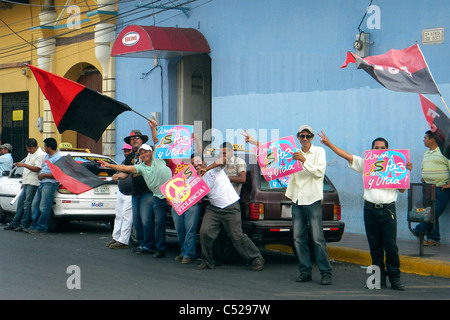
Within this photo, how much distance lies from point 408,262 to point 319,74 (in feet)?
17.5

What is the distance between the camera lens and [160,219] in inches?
438

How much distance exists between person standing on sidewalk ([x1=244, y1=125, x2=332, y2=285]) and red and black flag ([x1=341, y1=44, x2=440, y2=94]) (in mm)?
1057

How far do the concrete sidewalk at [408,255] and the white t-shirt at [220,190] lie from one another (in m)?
2.33

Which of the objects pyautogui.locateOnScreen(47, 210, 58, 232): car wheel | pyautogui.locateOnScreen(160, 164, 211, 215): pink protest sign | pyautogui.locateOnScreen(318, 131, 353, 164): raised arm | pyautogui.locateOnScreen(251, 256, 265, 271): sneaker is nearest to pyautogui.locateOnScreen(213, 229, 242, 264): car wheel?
pyautogui.locateOnScreen(251, 256, 265, 271): sneaker

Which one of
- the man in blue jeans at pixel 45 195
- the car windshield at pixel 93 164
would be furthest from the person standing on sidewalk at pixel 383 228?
the man in blue jeans at pixel 45 195

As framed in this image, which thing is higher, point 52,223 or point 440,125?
point 440,125

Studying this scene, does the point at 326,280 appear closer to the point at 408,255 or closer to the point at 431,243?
the point at 408,255

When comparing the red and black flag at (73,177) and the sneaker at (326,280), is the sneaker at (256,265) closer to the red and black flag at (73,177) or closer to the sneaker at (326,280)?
the sneaker at (326,280)

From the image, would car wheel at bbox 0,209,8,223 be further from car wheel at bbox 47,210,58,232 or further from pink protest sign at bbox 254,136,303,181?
pink protest sign at bbox 254,136,303,181

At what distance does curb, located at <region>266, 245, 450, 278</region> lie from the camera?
10.0 m

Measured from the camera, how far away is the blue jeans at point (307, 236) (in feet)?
29.3

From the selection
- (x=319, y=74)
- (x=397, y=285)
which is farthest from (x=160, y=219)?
(x=319, y=74)
